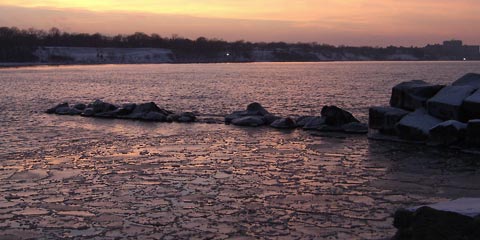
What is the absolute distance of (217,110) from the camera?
29.6 metres

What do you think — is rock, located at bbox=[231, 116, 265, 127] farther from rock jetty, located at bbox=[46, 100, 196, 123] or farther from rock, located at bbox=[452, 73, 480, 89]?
rock, located at bbox=[452, 73, 480, 89]

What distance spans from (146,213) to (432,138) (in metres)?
9.86

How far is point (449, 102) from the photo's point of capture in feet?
53.8

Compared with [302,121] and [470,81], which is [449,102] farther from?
[302,121]

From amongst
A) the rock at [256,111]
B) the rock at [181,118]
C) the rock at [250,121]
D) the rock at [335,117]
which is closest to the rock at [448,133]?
the rock at [335,117]

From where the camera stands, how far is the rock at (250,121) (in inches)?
845

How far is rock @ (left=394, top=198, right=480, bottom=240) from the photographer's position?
19.5 feet

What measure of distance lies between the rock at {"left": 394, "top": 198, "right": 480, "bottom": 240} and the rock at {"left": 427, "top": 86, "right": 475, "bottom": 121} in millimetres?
10075

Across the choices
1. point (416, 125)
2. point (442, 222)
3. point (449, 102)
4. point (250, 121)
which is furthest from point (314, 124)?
point (442, 222)

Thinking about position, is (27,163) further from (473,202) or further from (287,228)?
(473,202)

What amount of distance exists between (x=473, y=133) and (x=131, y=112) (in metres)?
15.0

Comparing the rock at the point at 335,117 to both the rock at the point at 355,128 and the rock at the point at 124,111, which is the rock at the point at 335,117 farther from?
the rock at the point at 124,111

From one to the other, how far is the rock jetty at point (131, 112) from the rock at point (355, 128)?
6879 millimetres

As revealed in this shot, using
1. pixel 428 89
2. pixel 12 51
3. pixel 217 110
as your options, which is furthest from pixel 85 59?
pixel 428 89
